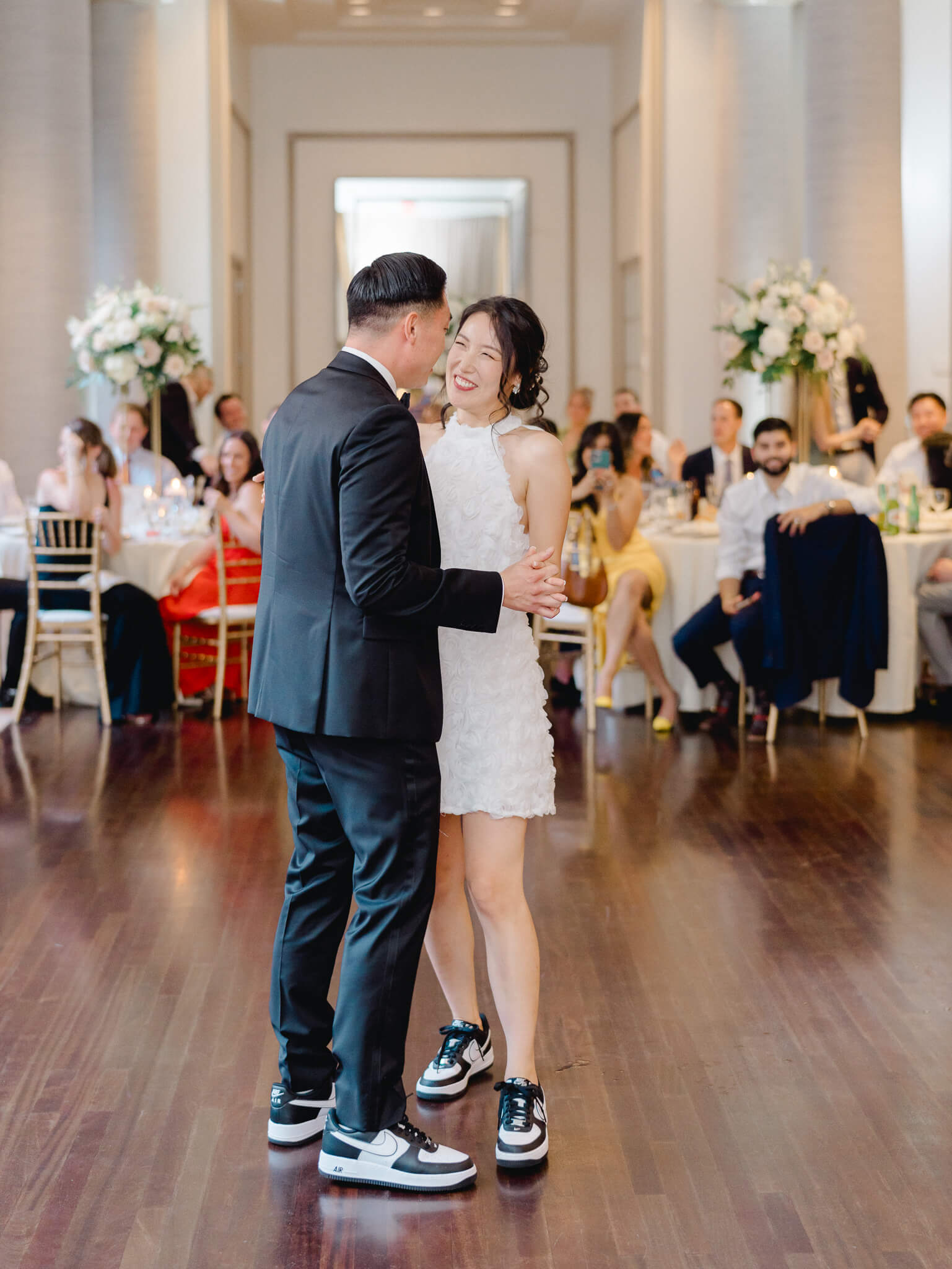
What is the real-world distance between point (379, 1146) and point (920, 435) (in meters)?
6.77

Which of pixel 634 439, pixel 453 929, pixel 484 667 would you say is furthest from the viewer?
pixel 634 439

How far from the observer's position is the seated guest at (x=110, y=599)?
6.97m

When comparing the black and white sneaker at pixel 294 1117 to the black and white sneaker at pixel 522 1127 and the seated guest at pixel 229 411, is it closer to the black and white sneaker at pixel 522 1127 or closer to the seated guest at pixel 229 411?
the black and white sneaker at pixel 522 1127

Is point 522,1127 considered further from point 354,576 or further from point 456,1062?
point 354,576

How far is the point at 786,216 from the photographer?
11328 millimetres

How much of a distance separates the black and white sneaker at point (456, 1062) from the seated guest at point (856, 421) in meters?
5.69

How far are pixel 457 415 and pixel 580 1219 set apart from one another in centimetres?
143

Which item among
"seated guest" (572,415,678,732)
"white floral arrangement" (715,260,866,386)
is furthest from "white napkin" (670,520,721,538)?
"white floral arrangement" (715,260,866,386)

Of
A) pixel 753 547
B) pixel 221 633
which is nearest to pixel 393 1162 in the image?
pixel 753 547

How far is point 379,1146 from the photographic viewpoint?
2.54 m

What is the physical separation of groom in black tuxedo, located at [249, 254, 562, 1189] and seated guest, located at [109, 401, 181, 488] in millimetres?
5885

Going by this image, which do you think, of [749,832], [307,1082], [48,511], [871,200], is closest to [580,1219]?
[307,1082]

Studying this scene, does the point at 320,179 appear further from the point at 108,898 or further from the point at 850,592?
the point at 108,898

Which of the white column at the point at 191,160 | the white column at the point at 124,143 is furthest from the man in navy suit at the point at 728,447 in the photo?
the white column at the point at 124,143
